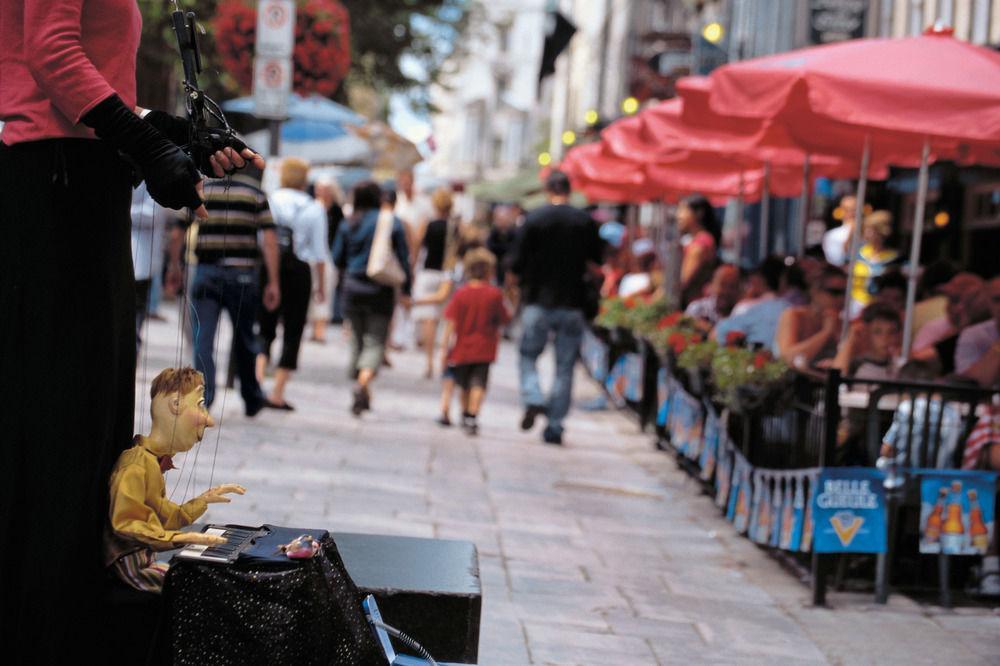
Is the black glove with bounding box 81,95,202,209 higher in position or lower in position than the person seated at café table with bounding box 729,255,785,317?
higher

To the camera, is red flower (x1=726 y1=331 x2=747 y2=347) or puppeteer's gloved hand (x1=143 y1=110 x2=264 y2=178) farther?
red flower (x1=726 y1=331 x2=747 y2=347)

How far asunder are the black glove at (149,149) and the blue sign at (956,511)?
15.0 ft

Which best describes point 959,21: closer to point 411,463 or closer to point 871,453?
point 411,463

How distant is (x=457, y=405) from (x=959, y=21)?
250 inches

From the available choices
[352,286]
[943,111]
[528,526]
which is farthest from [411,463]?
[943,111]

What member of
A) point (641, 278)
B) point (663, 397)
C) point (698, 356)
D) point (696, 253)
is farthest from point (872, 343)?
point (641, 278)

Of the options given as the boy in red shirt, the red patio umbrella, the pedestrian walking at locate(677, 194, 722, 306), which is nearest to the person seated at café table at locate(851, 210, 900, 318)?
the pedestrian walking at locate(677, 194, 722, 306)

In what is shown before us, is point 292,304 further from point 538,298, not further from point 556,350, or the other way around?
point 556,350

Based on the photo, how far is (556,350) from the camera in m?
12.5

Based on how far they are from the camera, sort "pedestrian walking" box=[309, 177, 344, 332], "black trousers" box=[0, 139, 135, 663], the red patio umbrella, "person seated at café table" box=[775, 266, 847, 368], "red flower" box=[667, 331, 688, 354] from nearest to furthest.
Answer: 1. "black trousers" box=[0, 139, 135, 663]
2. the red patio umbrella
3. "person seated at café table" box=[775, 266, 847, 368]
4. "red flower" box=[667, 331, 688, 354]
5. "pedestrian walking" box=[309, 177, 344, 332]

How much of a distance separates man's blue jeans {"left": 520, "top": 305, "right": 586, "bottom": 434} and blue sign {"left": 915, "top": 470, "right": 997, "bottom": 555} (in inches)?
209

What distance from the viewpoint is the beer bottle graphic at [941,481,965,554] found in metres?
7.26

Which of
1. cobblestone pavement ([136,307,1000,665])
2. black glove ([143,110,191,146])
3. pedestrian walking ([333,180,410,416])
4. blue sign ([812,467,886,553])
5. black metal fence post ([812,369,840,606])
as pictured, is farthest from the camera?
pedestrian walking ([333,180,410,416])

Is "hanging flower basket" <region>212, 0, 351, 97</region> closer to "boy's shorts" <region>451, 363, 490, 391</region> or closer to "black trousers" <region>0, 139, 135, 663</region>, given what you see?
"boy's shorts" <region>451, 363, 490, 391</region>
